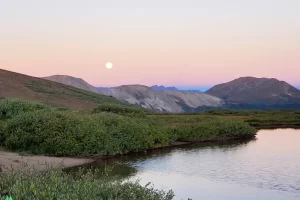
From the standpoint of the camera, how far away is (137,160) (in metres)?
33.3

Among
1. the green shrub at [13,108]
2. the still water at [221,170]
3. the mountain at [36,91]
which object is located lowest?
the still water at [221,170]

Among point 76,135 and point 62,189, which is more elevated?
point 76,135

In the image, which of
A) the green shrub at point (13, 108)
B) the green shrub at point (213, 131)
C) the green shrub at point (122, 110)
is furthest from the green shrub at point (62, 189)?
the green shrub at point (122, 110)

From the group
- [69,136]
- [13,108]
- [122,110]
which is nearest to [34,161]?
[69,136]

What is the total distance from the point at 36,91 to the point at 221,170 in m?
89.9

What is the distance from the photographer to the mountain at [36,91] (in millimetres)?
99938

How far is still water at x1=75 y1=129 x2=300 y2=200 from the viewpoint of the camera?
21784mm

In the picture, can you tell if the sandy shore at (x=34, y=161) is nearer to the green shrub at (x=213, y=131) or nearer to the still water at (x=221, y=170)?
the still water at (x=221, y=170)

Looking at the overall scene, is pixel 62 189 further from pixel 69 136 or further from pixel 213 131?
pixel 213 131

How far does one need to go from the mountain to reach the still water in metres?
65.0

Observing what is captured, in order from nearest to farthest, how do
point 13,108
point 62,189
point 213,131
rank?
point 62,189 → point 13,108 → point 213,131

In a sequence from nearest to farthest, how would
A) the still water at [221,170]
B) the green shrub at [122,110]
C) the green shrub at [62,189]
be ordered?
the green shrub at [62,189] → the still water at [221,170] → the green shrub at [122,110]

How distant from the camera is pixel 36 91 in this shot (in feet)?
364

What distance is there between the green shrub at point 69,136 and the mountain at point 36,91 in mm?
59938
